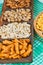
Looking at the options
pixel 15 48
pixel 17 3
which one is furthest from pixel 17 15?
pixel 15 48

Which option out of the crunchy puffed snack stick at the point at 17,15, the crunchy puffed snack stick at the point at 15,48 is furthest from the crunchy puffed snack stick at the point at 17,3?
the crunchy puffed snack stick at the point at 15,48

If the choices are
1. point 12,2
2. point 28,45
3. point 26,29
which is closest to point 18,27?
point 26,29

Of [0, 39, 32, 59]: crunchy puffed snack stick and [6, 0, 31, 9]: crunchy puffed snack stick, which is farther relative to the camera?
[6, 0, 31, 9]: crunchy puffed snack stick

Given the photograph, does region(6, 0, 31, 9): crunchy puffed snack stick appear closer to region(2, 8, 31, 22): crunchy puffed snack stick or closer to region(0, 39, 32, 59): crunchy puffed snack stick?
region(2, 8, 31, 22): crunchy puffed snack stick

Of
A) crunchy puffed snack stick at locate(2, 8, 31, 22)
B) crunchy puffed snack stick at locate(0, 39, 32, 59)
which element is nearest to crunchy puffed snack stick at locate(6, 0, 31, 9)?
crunchy puffed snack stick at locate(2, 8, 31, 22)

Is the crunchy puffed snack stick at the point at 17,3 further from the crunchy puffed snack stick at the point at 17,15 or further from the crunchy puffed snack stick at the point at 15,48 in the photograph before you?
the crunchy puffed snack stick at the point at 15,48

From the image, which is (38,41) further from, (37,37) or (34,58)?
(34,58)

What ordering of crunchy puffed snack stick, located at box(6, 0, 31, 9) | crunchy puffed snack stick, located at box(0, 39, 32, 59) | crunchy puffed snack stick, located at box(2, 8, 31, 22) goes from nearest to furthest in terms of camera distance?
crunchy puffed snack stick, located at box(0, 39, 32, 59) < crunchy puffed snack stick, located at box(2, 8, 31, 22) < crunchy puffed snack stick, located at box(6, 0, 31, 9)

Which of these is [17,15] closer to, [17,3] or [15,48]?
[17,3]
